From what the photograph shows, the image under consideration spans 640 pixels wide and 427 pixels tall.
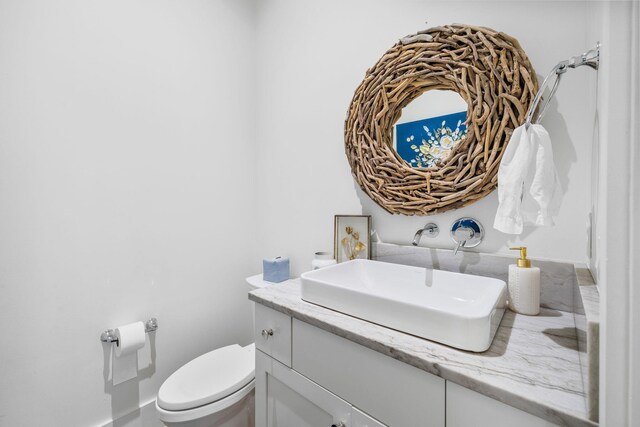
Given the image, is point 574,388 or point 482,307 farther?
point 482,307

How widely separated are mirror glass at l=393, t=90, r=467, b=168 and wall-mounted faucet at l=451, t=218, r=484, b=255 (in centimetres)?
24

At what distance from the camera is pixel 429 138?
1.05 m

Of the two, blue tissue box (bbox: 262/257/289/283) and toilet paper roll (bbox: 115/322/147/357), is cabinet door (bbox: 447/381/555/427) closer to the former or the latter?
blue tissue box (bbox: 262/257/289/283)

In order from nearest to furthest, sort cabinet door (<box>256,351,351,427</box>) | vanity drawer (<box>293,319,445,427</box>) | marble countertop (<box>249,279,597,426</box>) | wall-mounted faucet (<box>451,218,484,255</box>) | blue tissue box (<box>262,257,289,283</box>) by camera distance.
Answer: marble countertop (<box>249,279,597,426</box>)
vanity drawer (<box>293,319,445,427</box>)
cabinet door (<box>256,351,351,427</box>)
wall-mounted faucet (<box>451,218,484,255</box>)
blue tissue box (<box>262,257,289,283</box>)

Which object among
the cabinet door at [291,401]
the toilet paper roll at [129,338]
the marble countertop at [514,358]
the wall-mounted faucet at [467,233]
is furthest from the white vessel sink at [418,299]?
the toilet paper roll at [129,338]

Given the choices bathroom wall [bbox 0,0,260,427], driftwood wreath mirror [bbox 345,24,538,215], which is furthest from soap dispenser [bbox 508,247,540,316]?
bathroom wall [bbox 0,0,260,427]

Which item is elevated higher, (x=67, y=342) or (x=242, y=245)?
(x=242, y=245)

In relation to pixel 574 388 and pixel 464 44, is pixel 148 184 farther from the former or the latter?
pixel 574 388

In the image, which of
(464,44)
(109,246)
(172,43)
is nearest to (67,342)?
(109,246)

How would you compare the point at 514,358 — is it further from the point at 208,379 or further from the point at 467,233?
the point at 208,379

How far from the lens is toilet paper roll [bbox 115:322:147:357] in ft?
3.81

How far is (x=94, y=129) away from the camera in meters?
1.17

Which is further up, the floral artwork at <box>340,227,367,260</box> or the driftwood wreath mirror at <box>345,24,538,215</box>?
the driftwood wreath mirror at <box>345,24,538,215</box>

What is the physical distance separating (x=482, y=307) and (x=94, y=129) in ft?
5.13
